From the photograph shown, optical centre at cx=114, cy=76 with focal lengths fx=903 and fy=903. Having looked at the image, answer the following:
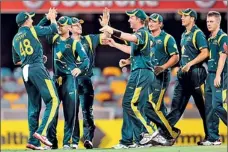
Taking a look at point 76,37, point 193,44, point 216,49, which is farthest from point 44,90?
point 216,49

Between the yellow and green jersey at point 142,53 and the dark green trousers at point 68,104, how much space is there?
34.9 inches

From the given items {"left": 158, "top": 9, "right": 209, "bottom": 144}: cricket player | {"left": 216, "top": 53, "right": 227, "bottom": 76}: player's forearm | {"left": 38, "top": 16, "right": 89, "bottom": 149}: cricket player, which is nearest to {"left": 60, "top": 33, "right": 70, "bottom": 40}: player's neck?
{"left": 38, "top": 16, "right": 89, "bottom": 149}: cricket player

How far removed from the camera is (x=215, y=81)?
12.3 m

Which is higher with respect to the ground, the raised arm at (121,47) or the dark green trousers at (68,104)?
the raised arm at (121,47)

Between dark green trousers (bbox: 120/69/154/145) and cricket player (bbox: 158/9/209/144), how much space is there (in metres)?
0.81

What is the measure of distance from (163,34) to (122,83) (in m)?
5.78

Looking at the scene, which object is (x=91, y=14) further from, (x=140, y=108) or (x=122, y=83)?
(x=140, y=108)

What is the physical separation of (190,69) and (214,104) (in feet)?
2.11

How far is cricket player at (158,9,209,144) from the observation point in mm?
12570

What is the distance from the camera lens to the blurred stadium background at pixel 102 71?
16.0m

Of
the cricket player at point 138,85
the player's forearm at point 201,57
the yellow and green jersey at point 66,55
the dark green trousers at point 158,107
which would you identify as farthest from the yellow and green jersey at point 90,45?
the player's forearm at point 201,57

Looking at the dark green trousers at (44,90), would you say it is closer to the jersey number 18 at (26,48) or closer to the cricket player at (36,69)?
the cricket player at (36,69)

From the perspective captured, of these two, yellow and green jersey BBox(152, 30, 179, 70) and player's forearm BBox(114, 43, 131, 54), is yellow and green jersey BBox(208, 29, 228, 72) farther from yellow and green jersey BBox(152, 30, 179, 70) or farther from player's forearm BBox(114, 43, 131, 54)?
player's forearm BBox(114, 43, 131, 54)

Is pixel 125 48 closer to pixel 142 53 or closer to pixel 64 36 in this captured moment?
pixel 142 53
